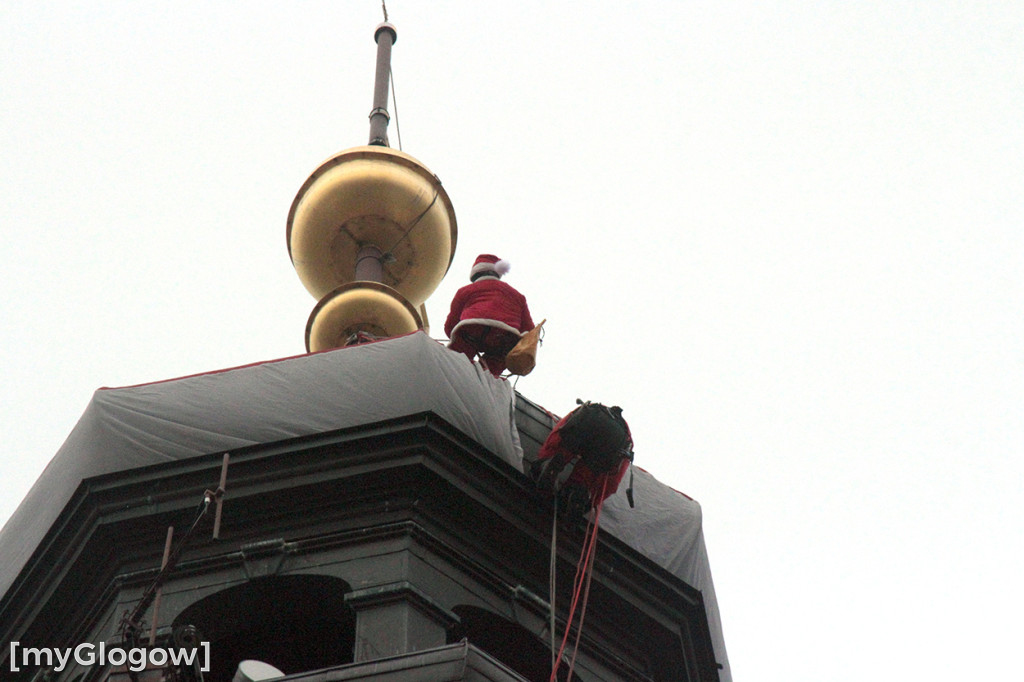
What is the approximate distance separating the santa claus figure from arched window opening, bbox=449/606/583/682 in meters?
2.94

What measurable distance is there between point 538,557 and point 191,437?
10.5ft

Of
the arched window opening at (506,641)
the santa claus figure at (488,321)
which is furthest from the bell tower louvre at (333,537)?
the santa claus figure at (488,321)

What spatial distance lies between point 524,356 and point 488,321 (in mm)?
742

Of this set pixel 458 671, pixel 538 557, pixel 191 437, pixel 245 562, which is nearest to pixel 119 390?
pixel 191 437

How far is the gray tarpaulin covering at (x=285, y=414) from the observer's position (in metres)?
19.6

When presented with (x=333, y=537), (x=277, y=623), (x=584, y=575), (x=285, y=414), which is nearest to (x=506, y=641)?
(x=584, y=575)

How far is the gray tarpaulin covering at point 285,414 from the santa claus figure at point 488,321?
78 cm

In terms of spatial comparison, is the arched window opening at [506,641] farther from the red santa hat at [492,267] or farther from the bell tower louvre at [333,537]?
the red santa hat at [492,267]

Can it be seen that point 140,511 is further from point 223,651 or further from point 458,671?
point 458,671

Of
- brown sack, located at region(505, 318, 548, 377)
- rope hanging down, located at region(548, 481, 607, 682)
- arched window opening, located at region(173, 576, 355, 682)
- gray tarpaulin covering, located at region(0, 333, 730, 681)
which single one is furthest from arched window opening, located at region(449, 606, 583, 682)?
brown sack, located at region(505, 318, 548, 377)

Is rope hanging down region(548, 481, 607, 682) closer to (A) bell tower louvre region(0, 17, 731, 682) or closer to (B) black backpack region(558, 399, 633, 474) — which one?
(A) bell tower louvre region(0, 17, 731, 682)

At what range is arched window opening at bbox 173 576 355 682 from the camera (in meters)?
18.6

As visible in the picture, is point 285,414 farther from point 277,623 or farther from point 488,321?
point 488,321

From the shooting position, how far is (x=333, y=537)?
18672mm
